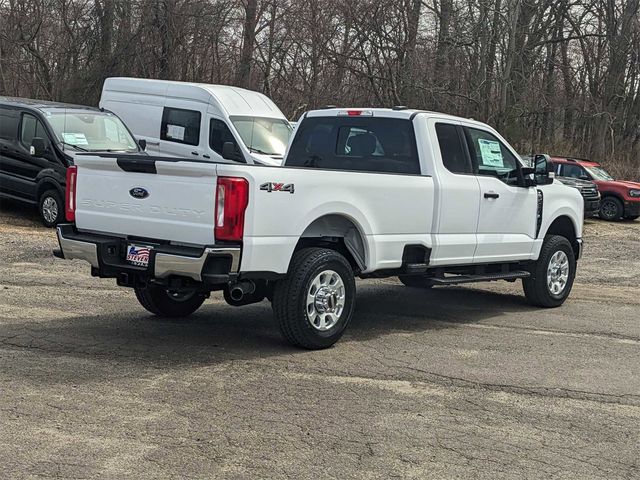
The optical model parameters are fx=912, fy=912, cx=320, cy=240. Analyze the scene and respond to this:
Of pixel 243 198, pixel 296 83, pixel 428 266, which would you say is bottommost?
pixel 428 266

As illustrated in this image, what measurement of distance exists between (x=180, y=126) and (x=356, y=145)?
9.56 m

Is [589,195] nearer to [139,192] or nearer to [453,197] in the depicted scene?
[453,197]

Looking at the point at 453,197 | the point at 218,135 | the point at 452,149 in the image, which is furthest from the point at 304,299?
the point at 218,135

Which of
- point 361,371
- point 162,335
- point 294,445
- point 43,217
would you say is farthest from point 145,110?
point 294,445

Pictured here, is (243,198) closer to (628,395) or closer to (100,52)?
(628,395)

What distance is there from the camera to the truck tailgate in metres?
6.68

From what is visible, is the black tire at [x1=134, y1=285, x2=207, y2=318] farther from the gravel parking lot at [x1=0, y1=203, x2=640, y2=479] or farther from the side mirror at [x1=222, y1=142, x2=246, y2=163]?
the side mirror at [x1=222, y1=142, x2=246, y2=163]

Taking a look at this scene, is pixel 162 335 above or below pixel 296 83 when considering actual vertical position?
below

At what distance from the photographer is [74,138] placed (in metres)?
15.4

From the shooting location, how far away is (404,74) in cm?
3072

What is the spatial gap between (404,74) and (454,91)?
1835mm

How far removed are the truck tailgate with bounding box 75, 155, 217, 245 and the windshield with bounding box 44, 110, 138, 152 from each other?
821 centimetres

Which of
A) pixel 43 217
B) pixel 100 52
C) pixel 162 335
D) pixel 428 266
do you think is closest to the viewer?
pixel 162 335

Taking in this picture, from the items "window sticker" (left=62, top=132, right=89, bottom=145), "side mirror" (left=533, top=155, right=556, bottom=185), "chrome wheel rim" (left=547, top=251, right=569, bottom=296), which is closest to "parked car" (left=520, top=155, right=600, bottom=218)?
"window sticker" (left=62, top=132, right=89, bottom=145)
